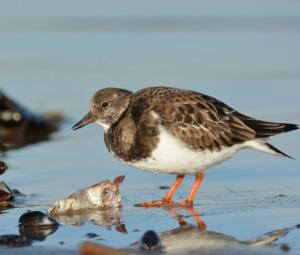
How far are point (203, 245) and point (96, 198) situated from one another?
111cm

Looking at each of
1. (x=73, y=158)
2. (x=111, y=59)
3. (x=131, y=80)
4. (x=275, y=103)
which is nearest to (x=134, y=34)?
(x=111, y=59)

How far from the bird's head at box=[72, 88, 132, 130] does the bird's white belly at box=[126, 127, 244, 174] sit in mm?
427

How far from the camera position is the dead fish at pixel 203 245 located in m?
4.74

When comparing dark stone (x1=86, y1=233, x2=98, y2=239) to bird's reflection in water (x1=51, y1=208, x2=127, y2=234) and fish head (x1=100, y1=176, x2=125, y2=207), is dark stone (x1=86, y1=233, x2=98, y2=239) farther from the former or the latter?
fish head (x1=100, y1=176, x2=125, y2=207)

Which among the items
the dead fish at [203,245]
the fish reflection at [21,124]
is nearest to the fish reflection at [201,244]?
the dead fish at [203,245]

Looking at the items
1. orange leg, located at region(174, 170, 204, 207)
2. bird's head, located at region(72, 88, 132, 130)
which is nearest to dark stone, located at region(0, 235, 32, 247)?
orange leg, located at region(174, 170, 204, 207)

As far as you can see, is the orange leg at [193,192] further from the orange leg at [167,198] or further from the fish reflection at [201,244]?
the fish reflection at [201,244]

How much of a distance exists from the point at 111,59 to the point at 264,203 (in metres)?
4.46

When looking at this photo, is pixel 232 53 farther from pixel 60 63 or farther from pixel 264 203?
pixel 264 203

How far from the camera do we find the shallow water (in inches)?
226

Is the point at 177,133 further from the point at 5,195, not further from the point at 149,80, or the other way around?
the point at 149,80

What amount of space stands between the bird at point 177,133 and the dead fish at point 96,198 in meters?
0.17

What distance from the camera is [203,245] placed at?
4898mm

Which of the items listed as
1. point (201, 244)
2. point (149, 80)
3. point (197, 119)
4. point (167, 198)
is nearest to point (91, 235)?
point (201, 244)
